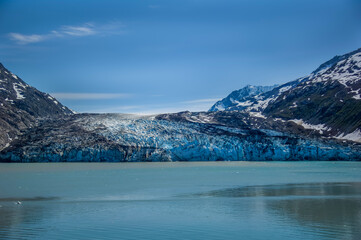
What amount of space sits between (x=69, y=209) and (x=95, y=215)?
2.72 meters

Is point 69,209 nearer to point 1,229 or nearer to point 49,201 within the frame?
point 49,201

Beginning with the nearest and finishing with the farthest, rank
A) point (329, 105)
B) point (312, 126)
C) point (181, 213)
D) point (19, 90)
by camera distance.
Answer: point (181, 213) → point (19, 90) → point (312, 126) → point (329, 105)

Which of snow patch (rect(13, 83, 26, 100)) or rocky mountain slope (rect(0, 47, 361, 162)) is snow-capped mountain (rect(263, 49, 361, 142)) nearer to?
rocky mountain slope (rect(0, 47, 361, 162))

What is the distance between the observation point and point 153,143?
8300 centimetres

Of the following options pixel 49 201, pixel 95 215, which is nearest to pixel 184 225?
pixel 95 215

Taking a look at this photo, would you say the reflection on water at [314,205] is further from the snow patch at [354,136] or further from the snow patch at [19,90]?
the snow patch at [19,90]

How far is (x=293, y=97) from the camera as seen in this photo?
569ft

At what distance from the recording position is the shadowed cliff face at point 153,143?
3142 inches

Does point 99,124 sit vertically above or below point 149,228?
above

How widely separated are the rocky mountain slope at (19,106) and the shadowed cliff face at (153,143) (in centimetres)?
914

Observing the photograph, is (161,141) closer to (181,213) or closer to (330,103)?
(181,213)

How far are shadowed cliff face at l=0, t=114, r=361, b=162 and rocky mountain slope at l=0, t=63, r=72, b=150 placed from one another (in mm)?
9145

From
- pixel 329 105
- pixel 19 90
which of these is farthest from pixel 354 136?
pixel 19 90

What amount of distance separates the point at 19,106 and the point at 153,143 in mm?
56281
